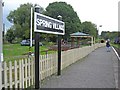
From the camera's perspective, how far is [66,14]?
8231 cm

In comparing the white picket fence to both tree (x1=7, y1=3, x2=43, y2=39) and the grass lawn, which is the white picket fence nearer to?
the grass lawn

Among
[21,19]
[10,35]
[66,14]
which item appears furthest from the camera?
[10,35]

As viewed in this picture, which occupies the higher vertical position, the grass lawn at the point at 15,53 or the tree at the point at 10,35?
the tree at the point at 10,35

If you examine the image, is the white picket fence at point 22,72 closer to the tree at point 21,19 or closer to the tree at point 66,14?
the tree at point 21,19

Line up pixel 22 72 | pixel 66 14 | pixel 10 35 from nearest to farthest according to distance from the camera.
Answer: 1. pixel 22 72
2. pixel 66 14
3. pixel 10 35

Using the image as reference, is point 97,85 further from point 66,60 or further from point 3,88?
point 66,60

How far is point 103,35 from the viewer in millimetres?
132500

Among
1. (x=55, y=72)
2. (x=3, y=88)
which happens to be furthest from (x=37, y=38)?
(x=55, y=72)

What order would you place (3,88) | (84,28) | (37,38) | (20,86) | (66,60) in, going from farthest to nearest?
1. (84,28)
2. (66,60)
3. (37,38)
4. (20,86)
5. (3,88)

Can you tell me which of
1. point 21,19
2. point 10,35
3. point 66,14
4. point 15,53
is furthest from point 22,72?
point 10,35

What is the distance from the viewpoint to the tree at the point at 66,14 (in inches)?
3120

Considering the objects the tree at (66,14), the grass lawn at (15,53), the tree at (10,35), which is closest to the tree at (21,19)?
the tree at (10,35)

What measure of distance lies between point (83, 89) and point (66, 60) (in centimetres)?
652

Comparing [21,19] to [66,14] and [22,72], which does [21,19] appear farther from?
[22,72]
